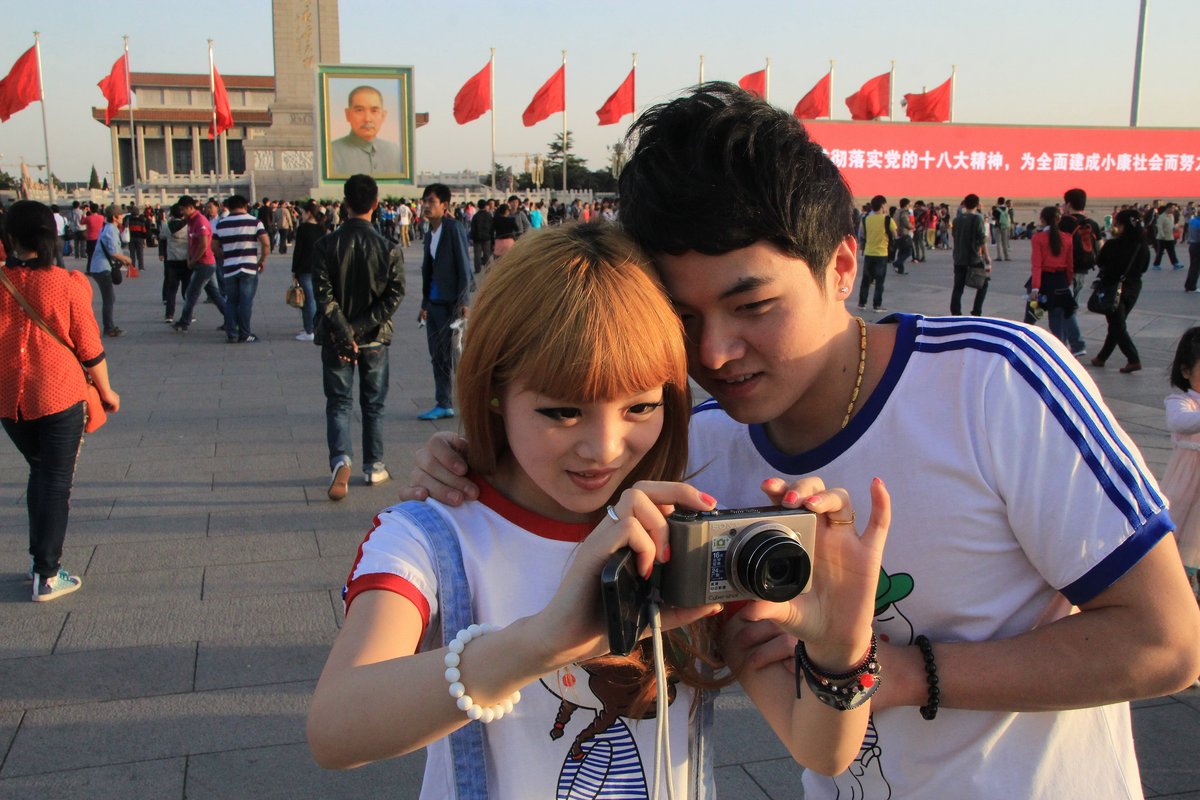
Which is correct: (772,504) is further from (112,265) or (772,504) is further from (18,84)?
(18,84)

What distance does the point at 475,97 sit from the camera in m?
32.8

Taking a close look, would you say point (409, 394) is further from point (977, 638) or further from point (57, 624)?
point (977, 638)

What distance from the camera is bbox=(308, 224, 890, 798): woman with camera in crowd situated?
1.13 meters

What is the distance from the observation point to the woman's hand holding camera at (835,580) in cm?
115

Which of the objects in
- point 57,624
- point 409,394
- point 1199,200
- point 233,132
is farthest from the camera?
point 233,132

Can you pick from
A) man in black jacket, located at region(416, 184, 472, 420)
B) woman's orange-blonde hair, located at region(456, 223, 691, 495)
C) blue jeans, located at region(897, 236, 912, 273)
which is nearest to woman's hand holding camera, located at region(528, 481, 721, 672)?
woman's orange-blonde hair, located at region(456, 223, 691, 495)

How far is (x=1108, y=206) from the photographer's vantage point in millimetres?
34781

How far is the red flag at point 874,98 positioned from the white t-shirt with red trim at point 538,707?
122 ft

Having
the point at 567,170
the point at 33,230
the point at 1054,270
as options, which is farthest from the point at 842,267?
the point at 567,170

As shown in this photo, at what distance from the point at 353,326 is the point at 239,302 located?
650 cm

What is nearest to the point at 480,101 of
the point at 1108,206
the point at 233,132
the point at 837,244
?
the point at 1108,206

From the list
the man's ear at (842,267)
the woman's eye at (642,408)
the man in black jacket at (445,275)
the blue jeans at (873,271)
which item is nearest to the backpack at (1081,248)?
the blue jeans at (873,271)

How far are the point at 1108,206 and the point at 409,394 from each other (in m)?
33.2

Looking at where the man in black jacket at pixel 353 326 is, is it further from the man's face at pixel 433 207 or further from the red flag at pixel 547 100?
the red flag at pixel 547 100
